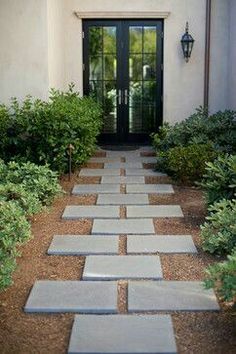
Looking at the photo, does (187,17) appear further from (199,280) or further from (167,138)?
(199,280)

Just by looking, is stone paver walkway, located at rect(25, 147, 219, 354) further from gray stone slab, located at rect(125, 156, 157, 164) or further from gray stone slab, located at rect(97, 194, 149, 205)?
gray stone slab, located at rect(125, 156, 157, 164)

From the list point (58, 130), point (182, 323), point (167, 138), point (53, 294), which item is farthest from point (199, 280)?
point (167, 138)

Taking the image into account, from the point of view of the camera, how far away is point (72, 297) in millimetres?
3648

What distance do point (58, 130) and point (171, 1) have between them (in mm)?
4323

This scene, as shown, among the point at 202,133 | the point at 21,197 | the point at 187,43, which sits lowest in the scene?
the point at 21,197

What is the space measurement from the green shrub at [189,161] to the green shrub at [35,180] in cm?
185

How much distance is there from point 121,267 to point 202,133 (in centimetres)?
451

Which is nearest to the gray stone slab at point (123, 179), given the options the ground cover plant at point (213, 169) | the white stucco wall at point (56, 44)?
the ground cover plant at point (213, 169)

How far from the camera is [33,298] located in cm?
363

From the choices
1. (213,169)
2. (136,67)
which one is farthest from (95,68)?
(213,169)

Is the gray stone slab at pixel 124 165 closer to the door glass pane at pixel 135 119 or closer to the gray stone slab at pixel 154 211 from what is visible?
the door glass pane at pixel 135 119

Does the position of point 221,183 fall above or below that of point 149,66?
below

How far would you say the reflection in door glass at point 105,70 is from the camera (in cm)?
1032

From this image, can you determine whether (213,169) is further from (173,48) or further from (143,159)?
(173,48)
